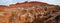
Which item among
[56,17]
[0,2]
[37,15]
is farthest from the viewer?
[0,2]

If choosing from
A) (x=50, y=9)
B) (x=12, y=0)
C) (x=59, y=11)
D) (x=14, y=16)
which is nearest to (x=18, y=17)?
(x=14, y=16)

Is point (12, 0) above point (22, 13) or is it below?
above

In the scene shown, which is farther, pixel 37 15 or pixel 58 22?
pixel 58 22

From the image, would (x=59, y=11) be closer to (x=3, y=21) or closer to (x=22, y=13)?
(x=22, y=13)

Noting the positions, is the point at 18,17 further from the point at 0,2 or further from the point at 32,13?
the point at 0,2

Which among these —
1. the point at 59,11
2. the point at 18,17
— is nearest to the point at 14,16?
the point at 18,17

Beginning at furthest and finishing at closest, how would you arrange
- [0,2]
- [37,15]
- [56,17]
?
1. [0,2]
2. [56,17]
3. [37,15]

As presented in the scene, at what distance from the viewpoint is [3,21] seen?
5.34 feet

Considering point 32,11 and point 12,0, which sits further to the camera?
point 12,0

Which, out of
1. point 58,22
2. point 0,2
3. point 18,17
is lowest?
point 58,22

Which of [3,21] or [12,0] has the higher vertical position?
[12,0]

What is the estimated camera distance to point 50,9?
168cm

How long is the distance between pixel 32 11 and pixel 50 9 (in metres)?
0.23

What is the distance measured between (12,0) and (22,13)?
700 mm
